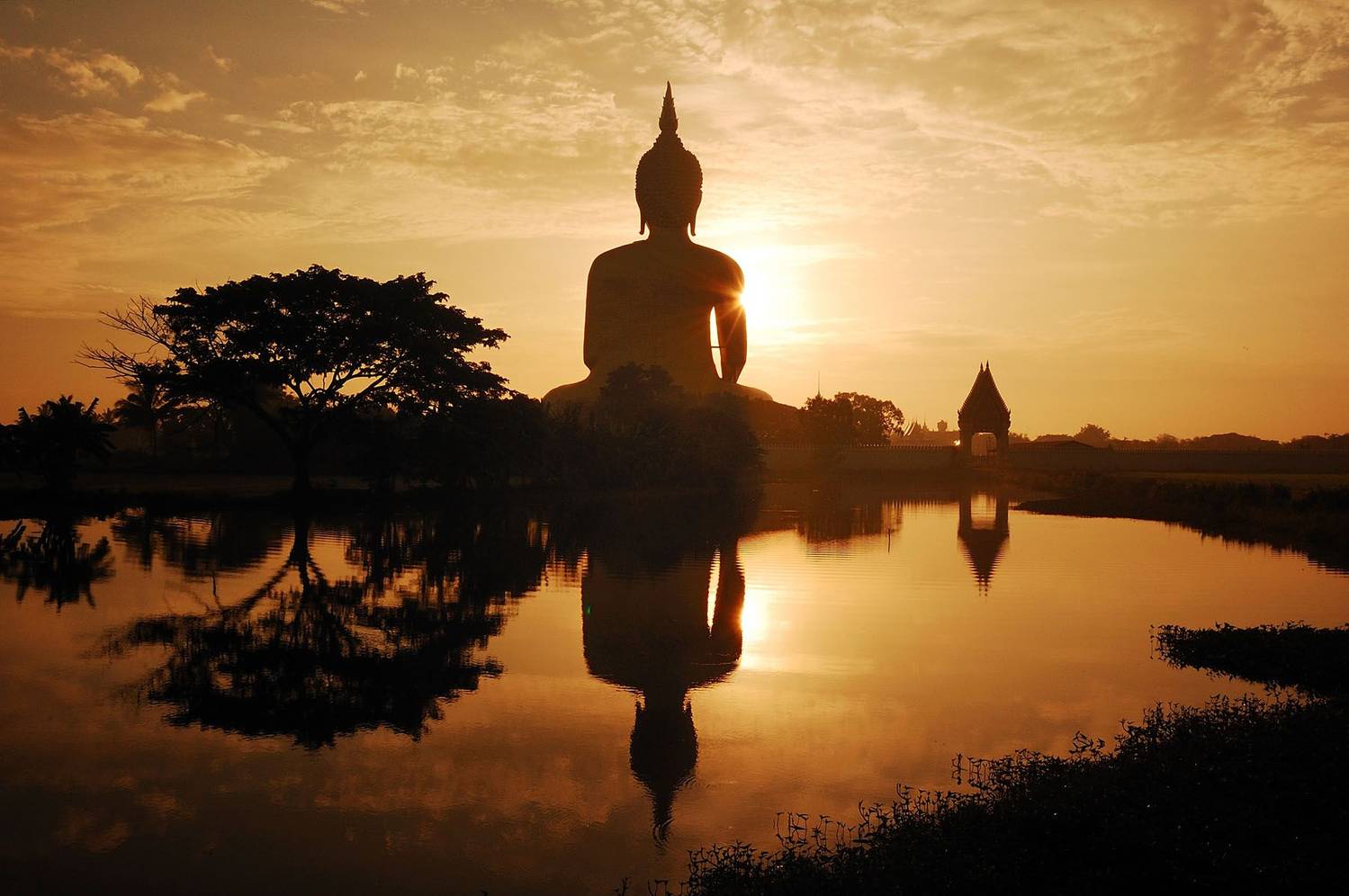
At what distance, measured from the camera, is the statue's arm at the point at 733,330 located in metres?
76.0

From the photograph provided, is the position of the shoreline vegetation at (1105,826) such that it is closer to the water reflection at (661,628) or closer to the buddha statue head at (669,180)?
the water reflection at (661,628)

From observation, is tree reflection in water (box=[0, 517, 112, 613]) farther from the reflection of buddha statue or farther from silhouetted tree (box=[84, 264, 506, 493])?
the reflection of buddha statue

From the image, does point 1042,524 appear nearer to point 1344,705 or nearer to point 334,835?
point 1344,705

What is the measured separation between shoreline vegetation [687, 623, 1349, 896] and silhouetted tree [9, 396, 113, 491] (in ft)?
107

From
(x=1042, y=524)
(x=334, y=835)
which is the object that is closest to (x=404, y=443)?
(x=1042, y=524)

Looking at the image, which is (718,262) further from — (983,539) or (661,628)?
(661,628)

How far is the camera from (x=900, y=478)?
72.6m

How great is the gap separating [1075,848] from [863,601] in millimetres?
11164

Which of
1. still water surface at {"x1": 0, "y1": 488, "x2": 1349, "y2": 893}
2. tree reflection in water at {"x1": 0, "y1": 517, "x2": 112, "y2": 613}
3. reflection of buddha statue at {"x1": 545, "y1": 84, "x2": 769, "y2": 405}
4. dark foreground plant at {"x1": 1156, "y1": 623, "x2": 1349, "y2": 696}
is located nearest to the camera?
still water surface at {"x1": 0, "y1": 488, "x2": 1349, "y2": 893}

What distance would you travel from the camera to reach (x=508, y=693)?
1153 cm

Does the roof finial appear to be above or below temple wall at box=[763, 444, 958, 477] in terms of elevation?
above

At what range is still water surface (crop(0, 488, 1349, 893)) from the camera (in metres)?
7.54

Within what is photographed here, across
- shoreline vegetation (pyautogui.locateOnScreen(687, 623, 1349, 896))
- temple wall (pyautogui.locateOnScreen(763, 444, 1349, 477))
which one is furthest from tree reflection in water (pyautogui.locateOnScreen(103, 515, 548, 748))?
temple wall (pyautogui.locateOnScreen(763, 444, 1349, 477))

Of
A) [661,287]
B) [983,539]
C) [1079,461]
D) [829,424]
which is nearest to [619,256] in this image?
[661,287]
